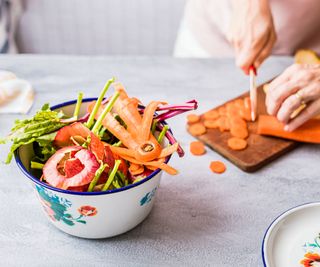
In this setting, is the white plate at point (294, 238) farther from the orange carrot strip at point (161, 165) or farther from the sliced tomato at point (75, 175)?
the sliced tomato at point (75, 175)

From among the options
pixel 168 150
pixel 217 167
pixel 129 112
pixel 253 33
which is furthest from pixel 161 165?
pixel 253 33

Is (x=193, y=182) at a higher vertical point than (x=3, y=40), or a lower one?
higher

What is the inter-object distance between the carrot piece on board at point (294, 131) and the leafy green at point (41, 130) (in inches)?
19.3

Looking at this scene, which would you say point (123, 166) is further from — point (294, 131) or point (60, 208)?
point (294, 131)

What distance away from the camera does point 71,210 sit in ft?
2.56

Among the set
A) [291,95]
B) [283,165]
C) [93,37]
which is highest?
[291,95]

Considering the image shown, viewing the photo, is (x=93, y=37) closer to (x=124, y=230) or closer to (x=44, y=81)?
(x=44, y=81)

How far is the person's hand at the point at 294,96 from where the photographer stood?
43.4 inches

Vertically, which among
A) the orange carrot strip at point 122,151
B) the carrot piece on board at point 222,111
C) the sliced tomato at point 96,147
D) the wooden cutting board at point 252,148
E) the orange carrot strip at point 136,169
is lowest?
the wooden cutting board at point 252,148

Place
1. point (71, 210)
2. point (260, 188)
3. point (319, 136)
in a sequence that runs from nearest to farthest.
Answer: point (71, 210) < point (260, 188) < point (319, 136)

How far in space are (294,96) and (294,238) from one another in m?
0.37

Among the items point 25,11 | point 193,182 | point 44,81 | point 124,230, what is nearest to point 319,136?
point 193,182

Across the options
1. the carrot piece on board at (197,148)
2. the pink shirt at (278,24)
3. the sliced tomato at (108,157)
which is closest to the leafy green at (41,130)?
the sliced tomato at (108,157)

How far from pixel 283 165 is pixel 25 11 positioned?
1596 millimetres
